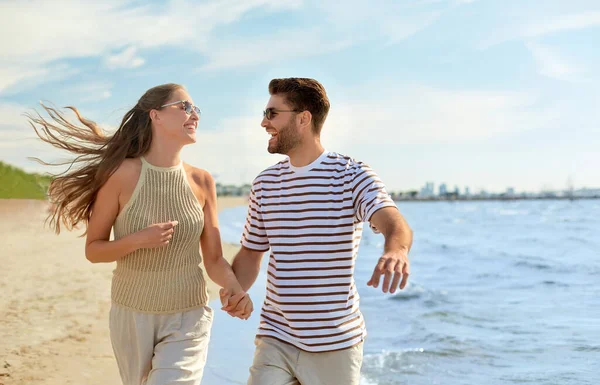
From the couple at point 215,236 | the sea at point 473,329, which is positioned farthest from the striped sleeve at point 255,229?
the sea at point 473,329

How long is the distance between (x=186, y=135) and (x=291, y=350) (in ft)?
4.42

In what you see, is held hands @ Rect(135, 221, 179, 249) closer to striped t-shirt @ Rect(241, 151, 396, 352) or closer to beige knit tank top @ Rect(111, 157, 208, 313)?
beige knit tank top @ Rect(111, 157, 208, 313)

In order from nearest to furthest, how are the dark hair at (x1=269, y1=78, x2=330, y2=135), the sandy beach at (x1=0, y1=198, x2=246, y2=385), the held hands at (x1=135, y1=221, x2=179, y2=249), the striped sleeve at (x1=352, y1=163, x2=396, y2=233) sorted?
the striped sleeve at (x1=352, y1=163, x2=396, y2=233) → the held hands at (x1=135, y1=221, x2=179, y2=249) → the dark hair at (x1=269, y1=78, x2=330, y2=135) → the sandy beach at (x1=0, y1=198, x2=246, y2=385)

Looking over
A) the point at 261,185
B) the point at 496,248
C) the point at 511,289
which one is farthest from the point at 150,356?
the point at 496,248

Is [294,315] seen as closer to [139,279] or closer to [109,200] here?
[139,279]

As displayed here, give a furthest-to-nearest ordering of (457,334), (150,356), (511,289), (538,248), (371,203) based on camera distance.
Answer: (538,248) → (511,289) → (457,334) → (150,356) → (371,203)

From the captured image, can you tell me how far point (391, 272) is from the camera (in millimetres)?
2803

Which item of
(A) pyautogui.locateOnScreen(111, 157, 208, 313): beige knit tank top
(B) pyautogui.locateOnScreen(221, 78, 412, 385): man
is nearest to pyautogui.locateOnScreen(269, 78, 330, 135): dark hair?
(B) pyautogui.locateOnScreen(221, 78, 412, 385): man

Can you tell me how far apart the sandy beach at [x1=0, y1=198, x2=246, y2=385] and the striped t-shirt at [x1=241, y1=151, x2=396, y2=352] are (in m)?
1.58

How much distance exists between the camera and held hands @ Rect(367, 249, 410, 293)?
2.77 meters

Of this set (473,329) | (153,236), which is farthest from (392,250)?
(473,329)

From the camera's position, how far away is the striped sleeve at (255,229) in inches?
151

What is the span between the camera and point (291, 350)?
11.6 feet

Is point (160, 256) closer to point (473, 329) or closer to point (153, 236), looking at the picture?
point (153, 236)
